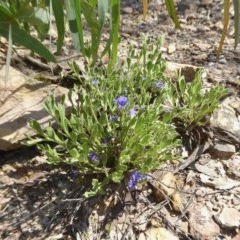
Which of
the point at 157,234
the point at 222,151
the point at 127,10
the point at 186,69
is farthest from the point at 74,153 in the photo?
the point at 127,10

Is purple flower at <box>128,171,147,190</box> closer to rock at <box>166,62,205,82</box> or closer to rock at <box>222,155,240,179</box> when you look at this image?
rock at <box>222,155,240,179</box>

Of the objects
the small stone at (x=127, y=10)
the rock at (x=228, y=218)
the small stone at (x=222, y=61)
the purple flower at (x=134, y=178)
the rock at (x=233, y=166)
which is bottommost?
the rock at (x=228, y=218)

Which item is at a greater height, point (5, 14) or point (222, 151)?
point (5, 14)

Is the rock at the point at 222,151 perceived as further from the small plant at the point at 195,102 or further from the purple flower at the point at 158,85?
the purple flower at the point at 158,85

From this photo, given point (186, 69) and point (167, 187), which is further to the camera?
point (186, 69)

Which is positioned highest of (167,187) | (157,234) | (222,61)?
(222,61)

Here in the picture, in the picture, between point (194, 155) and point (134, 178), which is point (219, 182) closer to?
point (194, 155)

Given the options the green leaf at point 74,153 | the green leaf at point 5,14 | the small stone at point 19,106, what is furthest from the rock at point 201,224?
the green leaf at point 5,14
